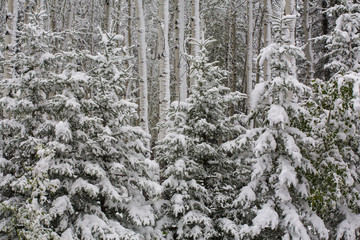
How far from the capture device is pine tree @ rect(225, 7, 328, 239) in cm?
643

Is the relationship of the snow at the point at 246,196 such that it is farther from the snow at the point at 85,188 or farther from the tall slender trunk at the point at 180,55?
the tall slender trunk at the point at 180,55

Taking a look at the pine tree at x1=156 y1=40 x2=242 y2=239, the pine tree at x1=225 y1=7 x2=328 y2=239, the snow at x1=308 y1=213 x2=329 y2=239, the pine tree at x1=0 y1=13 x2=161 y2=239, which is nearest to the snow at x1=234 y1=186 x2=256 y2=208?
the pine tree at x1=225 y1=7 x2=328 y2=239

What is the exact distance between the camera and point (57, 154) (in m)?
6.25

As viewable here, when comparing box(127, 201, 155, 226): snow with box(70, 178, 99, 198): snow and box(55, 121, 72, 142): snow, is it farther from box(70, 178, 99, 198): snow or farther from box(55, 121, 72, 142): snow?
box(55, 121, 72, 142): snow

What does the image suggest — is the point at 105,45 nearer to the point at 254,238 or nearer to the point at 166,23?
the point at 166,23

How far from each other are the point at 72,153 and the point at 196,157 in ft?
9.81

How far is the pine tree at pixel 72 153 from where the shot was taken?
5.71m

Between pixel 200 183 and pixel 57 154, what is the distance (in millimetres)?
3580

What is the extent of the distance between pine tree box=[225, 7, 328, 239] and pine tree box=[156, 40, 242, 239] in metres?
0.72

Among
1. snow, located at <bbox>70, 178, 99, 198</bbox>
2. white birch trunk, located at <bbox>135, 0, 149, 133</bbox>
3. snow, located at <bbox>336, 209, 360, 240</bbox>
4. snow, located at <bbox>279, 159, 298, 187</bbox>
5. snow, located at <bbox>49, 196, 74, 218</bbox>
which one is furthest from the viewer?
white birch trunk, located at <bbox>135, 0, 149, 133</bbox>

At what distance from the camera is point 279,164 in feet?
22.4

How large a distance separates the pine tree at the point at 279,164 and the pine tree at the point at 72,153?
2101 mm

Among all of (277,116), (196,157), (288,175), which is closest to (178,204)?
(196,157)

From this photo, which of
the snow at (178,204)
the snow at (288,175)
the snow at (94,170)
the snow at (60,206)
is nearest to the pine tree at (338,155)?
the snow at (288,175)
